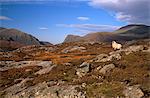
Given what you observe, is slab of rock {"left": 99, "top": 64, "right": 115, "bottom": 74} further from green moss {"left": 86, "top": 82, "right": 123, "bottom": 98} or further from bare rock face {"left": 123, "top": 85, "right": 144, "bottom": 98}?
bare rock face {"left": 123, "top": 85, "right": 144, "bottom": 98}

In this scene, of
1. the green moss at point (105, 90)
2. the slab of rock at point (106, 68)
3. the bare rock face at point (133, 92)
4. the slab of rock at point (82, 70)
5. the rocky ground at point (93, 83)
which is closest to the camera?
the bare rock face at point (133, 92)

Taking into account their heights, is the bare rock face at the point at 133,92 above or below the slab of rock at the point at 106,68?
below

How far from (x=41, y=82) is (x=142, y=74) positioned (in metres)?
10.6

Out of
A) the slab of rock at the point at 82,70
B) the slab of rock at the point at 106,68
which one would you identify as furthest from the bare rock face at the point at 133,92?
the slab of rock at the point at 82,70

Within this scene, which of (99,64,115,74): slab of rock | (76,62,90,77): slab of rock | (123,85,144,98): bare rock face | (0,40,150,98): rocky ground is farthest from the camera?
(76,62,90,77): slab of rock

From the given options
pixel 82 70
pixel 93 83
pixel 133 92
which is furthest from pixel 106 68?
pixel 133 92

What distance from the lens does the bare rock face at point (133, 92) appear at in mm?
23125

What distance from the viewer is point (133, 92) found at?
77.6ft

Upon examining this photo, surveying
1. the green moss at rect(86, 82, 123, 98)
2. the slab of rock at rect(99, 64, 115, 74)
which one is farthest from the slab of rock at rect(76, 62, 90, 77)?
the green moss at rect(86, 82, 123, 98)

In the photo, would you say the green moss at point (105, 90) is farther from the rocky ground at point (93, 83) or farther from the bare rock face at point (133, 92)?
the bare rock face at point (133, 92)

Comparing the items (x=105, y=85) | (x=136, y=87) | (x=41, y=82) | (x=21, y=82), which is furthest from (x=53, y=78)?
(x=136, y=87)

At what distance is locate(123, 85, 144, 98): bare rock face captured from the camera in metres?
23.1

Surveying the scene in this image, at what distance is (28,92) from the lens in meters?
28.1

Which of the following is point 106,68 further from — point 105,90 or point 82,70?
point 105,90
